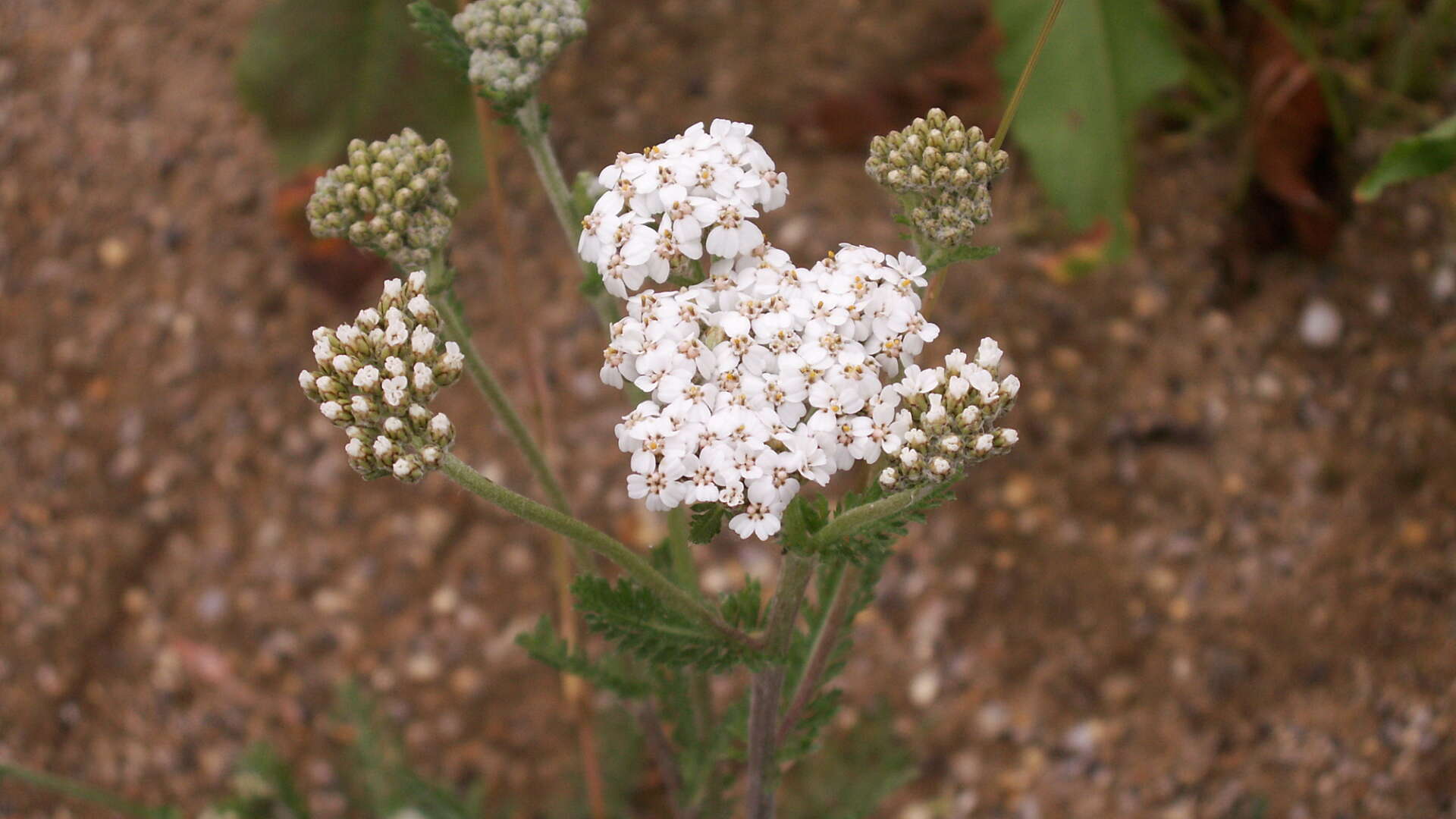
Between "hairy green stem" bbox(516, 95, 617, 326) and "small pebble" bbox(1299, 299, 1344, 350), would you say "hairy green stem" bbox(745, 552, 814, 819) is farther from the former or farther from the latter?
"small pebble" bbox(1299, 299, 1344, 350)

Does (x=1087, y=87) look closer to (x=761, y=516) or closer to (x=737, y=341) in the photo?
(x=737, y=341)

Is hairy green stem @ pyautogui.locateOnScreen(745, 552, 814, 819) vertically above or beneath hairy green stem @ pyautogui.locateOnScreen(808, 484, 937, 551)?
beneath

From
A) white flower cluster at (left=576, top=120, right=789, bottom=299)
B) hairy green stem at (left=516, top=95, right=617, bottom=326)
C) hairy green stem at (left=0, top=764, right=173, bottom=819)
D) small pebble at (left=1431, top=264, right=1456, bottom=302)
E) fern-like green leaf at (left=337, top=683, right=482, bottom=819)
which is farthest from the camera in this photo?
small pebble at (left=1431, top=264, right=1456, bottom=302)

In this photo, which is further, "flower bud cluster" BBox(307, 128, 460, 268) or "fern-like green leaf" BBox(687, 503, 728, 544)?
"flower bud cluster" BBox(307, 128, 460, 268)

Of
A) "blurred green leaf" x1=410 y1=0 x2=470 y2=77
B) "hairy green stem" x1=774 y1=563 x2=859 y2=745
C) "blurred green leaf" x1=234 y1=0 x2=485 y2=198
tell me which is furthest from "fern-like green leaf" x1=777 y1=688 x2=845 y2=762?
"blurred green leaf" x1=234 y1=0 x2=485 y2=198

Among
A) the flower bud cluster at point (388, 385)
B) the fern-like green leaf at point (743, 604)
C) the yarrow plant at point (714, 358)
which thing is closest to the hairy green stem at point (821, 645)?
the yarrow plant at point (714, 358)

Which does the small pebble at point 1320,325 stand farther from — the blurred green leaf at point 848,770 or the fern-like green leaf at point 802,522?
the fern-like green leaf at point 802,522

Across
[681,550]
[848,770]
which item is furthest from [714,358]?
[848,770]
